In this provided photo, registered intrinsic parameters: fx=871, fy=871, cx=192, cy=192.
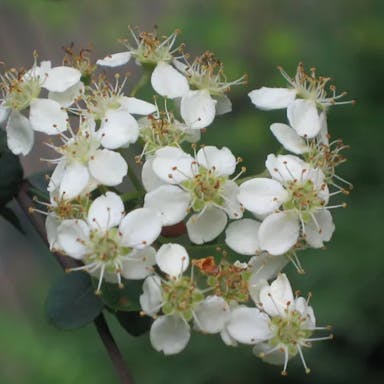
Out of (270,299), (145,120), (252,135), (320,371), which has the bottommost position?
(320,371)

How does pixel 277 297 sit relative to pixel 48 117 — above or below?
below

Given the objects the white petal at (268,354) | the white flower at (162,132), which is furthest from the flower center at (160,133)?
the white petal at (268,354)

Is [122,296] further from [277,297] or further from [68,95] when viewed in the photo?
[68,95]

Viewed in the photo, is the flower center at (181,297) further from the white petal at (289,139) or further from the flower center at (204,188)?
the white petal at (289,139)

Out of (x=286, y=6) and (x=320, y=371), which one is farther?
(x=286, y=6)

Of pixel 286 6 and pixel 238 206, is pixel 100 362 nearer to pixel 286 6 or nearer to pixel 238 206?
pixel 238 206

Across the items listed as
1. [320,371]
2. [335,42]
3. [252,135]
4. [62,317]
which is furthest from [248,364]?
[62,317]

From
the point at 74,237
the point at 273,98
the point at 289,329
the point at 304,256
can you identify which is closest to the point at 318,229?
the point at 289,329
